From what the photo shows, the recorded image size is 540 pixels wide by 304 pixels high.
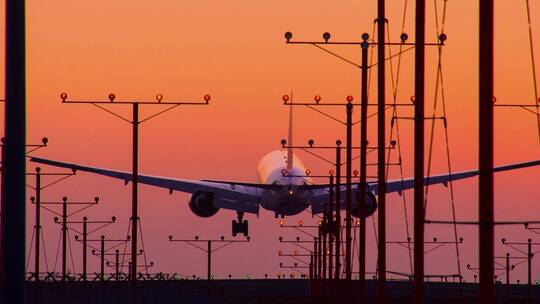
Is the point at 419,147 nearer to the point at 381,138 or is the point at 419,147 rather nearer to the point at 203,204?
the point at 381,138

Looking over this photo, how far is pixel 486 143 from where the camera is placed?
1011 inches

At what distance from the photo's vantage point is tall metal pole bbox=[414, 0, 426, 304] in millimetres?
36750

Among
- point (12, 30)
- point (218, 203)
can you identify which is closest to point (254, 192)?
point (218, 203)

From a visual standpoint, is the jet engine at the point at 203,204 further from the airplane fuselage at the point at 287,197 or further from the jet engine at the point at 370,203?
the jet engine at the point at 370,203

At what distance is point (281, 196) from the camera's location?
362ft

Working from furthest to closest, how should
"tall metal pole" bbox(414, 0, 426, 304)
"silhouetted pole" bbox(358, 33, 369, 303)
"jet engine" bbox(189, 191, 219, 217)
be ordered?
"jet engine" bbox(189, 191, 219, 217) < "silhouetted pole" bbox(358, 33, 369, 303) < "tall metal pole" bbox(414, 0, 426, 304)

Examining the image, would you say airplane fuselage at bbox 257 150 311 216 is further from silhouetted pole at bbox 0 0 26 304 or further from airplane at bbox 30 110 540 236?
silhouetted pole at bbox 0 0 26 304

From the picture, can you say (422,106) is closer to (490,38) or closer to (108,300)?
(490,38)

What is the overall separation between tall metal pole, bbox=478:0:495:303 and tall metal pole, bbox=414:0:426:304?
1005cm

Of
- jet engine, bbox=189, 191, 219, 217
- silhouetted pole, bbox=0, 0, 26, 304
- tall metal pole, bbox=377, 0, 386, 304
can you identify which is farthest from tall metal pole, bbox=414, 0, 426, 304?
jet engine, bbox=189, 191, 219, 217

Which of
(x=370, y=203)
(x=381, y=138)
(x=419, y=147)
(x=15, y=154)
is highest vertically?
(x=370, y=203)

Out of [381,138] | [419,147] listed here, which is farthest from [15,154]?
[381,138]

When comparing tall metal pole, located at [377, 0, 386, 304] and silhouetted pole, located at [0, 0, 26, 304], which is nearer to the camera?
silhouetted pole, located at [0, 0, 26, 304]

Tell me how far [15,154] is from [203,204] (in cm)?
8855
